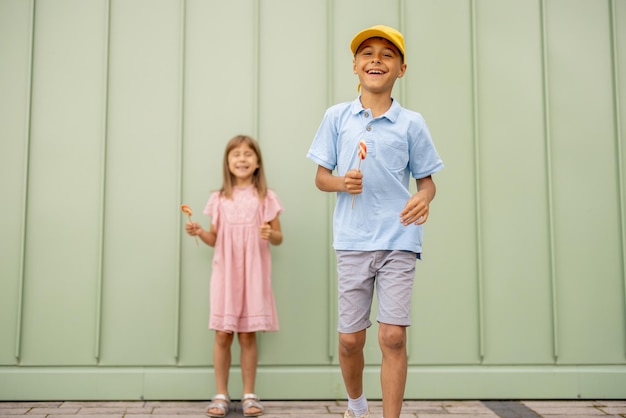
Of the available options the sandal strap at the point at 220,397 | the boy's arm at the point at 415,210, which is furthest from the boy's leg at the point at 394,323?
the sandal strap at the point at 220,397

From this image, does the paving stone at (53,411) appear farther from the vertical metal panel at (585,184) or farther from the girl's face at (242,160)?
the vertical metal panel at (585,184)

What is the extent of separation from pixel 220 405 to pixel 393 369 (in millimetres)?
1052

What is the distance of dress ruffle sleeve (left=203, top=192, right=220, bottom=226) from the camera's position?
328 centimetres

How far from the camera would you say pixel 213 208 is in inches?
130

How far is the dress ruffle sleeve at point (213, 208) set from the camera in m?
3.28

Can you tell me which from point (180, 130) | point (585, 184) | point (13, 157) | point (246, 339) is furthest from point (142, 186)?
point (585, 184)

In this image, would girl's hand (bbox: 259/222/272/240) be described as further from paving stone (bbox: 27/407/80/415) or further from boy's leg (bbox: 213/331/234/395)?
paving stone (bbox: 27/407/80/415)

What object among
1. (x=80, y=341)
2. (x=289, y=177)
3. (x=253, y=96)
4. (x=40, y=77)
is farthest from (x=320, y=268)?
(x=40, y=77)

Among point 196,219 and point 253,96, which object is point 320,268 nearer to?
point 196,219

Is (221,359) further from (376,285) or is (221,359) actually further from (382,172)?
(382,172)

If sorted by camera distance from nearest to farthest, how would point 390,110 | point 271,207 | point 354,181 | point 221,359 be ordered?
point 354,181 → point 390,110 → point 221,359 → point 271,207

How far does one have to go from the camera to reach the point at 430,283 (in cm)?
349

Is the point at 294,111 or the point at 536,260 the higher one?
the point at 294,111

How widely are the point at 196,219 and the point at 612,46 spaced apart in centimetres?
246
